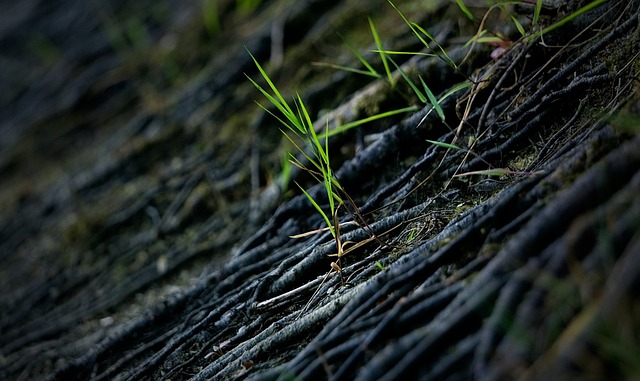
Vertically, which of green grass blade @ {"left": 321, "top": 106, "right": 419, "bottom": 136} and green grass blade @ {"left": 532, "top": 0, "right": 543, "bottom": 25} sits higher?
green grass blade @ {"left": 532, "top": 0, "right": 543, "bottom": 25}

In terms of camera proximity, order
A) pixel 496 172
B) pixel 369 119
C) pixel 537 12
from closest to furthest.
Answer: pixel 496 172 → pixel 537 12 → pixel 369 119

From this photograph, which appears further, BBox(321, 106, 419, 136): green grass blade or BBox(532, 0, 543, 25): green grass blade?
BBox(321, 106, 419, 136): green grass blade

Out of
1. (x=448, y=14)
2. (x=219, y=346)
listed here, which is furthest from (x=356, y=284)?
(x=448, y=14)

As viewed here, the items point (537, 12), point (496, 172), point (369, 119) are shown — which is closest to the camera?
point (496, 172)

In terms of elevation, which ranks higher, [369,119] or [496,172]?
[369,119]

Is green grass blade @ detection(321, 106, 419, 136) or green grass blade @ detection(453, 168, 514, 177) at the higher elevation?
green grass blade @ detection(321, 106, 419, 136)

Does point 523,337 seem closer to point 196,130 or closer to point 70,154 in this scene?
point 196,130

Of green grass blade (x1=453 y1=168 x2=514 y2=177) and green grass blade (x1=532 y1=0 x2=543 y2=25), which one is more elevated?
green grass blade (x1=532 y1=0 x2=543 y2=25)

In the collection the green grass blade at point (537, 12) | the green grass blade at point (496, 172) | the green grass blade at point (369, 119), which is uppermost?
the green grass blade at point (537, 12)

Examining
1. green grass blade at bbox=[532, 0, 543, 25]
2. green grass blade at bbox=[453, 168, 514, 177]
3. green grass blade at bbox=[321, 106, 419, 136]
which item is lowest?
green grass blade at bbox=[453, 168, 514, 177]

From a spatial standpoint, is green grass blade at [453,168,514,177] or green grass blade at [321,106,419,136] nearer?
green grass blade at [453,168,514,177]

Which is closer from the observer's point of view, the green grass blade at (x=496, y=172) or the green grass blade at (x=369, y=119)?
the green grass blade at (x=496, y=172)
